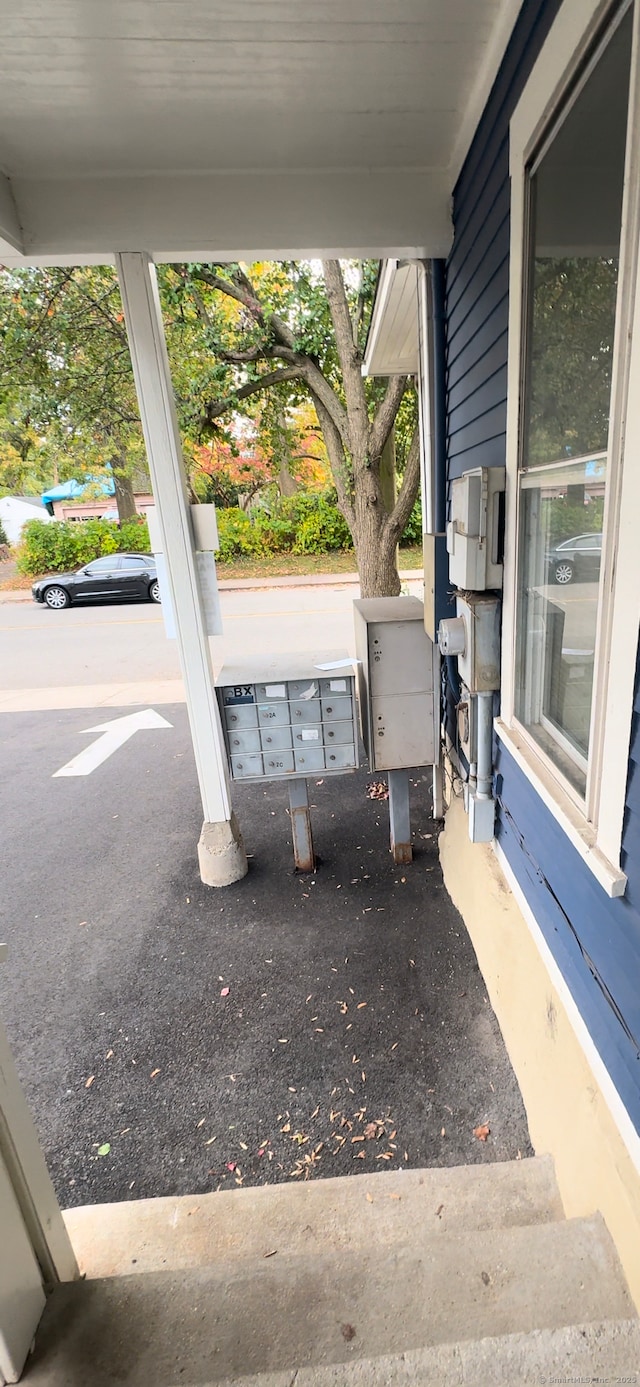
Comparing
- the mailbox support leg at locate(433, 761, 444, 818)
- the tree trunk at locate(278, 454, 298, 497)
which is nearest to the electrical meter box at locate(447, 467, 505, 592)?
the mailbox support leg at locate(433, 761, 444, 818)

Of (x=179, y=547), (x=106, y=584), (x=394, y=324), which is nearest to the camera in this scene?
(x=179, y=547)

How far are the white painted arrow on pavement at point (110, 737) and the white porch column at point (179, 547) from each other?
6.93 feet

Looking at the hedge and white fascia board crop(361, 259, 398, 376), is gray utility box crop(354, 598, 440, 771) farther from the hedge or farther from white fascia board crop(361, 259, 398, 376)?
the hedge

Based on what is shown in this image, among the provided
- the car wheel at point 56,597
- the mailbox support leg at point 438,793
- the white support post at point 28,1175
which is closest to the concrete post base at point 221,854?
the mailbox support leg at point 438,793

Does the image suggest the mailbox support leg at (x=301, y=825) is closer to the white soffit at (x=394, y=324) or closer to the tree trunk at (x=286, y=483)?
the white soffit at (x=394, y=324)

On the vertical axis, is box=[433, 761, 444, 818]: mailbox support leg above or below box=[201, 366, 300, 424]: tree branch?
below

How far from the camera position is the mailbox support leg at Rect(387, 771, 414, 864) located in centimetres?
334

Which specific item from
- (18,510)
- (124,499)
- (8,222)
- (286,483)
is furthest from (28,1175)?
(18,510)

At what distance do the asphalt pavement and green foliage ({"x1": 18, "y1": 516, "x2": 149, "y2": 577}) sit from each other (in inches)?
542

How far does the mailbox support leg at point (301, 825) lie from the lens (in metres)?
3.31

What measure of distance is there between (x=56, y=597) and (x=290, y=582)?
17.4 ft

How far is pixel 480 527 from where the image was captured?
2.07 metres

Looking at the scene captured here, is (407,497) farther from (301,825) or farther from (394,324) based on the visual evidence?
(301,825)

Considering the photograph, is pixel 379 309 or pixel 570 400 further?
pixel 379 309
